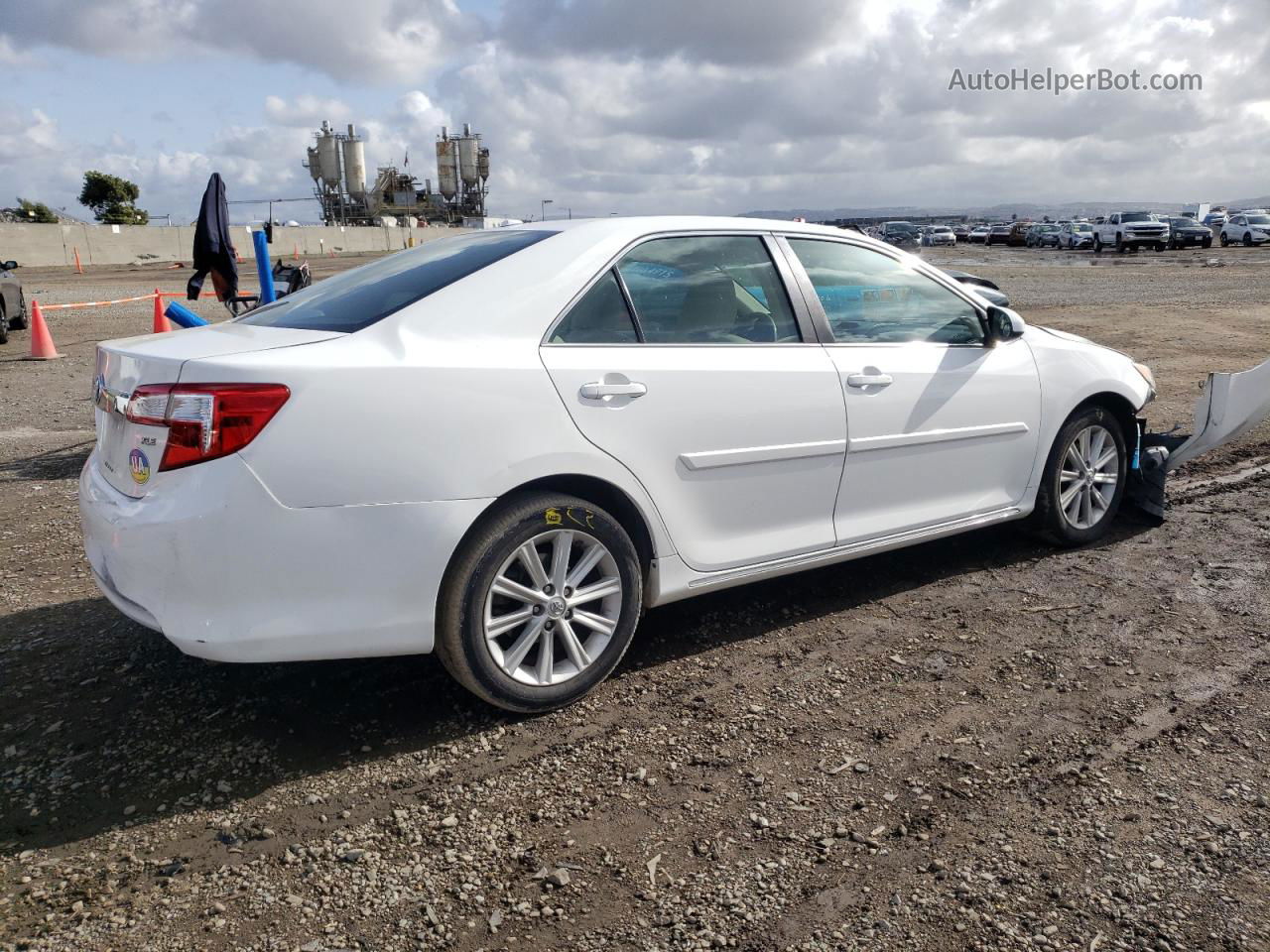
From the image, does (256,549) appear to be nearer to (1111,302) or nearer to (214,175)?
(214,175)

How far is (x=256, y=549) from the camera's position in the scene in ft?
9.96

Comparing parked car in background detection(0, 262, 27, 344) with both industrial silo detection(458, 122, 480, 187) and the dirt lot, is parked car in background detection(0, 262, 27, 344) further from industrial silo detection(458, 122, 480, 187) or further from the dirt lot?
industrial silo detection(458, 122, 480, 187)

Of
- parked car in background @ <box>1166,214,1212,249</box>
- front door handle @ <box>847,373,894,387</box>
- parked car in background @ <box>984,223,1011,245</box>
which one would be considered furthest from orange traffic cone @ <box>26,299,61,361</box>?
parked car in background @ <box>984,223,1011,245</box>

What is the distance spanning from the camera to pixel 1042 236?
5959 cm

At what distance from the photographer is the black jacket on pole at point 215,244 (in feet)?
26.7

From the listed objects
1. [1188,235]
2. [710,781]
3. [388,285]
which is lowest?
[710,781]

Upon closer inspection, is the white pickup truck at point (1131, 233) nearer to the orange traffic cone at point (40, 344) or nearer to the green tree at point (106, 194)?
the orange traffic cone at point (40, 344)

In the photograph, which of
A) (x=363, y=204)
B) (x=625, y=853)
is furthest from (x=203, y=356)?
(x=363, y=204)

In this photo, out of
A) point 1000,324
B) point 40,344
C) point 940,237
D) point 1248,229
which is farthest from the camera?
point 940,237

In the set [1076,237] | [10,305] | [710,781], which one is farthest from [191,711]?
[1076,237]

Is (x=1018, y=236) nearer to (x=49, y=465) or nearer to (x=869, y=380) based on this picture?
(x=49, y=465)

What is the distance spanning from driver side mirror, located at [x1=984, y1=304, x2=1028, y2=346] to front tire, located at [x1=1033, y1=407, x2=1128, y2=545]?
636 mm

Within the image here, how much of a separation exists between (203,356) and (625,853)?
192 centimetres

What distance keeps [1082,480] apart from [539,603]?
Answer: 10.4 feet
